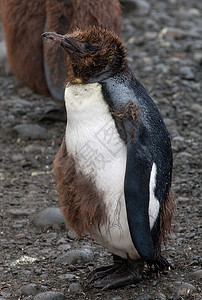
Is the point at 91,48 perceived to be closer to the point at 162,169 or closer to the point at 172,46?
the point at 162,169

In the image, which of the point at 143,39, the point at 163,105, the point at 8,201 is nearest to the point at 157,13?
the point at 143,39

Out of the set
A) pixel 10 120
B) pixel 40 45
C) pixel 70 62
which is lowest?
pixel 10 120

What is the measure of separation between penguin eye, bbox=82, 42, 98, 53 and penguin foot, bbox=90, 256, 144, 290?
949 mm

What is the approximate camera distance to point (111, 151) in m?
2.61

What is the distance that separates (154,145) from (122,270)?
611 mm

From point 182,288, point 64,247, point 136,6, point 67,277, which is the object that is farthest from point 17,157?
point 136,6

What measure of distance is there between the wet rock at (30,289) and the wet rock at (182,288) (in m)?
0.60

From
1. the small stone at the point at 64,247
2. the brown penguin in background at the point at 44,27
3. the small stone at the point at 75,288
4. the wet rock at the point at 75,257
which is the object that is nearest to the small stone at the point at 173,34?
the brown penguin in background at the point at 44,27

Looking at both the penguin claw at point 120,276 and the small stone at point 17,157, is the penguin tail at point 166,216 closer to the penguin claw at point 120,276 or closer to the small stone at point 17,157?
the penguin claw at point 120,276

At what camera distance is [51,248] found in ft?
10.8

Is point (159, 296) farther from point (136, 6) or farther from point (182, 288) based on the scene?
point (136, 6)

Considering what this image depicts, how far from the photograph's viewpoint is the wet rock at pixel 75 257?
3140 millimetres

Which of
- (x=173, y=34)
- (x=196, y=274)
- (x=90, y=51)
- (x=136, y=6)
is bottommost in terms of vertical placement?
(x=196, y=274)

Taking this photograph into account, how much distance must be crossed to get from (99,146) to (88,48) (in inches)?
16.2
